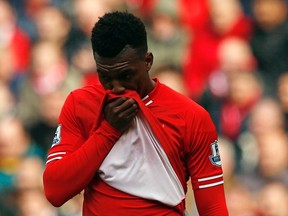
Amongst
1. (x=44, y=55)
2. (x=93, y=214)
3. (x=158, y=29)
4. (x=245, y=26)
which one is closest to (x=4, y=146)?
(x=44, y=55)

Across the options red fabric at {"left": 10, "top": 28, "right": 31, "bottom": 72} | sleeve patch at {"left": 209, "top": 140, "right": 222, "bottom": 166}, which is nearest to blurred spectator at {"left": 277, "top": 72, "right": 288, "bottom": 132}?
red fabric at {"left": 10, "top": 28, "right": 31, "bottom": 72}

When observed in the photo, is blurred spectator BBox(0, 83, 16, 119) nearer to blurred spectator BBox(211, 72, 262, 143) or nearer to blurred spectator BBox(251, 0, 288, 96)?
blurred spectator BBox(211, 72, 262, 143)

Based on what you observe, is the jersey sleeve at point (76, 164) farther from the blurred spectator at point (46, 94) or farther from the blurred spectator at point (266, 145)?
the blurred spectator at point (46, 94)

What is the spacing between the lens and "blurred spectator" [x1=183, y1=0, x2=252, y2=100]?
624 cm

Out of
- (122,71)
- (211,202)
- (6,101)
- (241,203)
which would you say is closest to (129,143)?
(122,71)

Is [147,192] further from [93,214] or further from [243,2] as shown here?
[243,2]

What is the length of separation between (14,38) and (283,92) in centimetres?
210

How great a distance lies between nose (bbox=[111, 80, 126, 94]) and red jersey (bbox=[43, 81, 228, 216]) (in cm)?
3

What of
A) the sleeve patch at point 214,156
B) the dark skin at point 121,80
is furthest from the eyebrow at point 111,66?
the sleeve patch at point 214,156

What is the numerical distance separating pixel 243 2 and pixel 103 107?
371 centimetres

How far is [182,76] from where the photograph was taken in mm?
6242

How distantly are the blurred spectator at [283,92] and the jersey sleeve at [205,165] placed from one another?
10.3 feet

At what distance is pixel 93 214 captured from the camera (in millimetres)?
2949

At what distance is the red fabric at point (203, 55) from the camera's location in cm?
622
